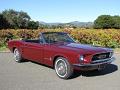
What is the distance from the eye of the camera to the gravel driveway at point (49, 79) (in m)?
6.97

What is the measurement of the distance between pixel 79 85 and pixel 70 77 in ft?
2.93

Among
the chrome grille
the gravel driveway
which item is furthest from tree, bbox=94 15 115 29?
the chrome grille

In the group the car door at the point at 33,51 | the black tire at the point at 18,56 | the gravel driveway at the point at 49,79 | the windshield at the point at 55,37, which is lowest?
the gravel driveway at the point at 49,79

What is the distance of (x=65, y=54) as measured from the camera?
25.6ft

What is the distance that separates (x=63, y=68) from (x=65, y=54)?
18.0 inches

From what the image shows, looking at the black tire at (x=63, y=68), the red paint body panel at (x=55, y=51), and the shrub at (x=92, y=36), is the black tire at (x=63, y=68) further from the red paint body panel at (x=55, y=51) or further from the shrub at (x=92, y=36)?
the shrub at (x=92, y=36)

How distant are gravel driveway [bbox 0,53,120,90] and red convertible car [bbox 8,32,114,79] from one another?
14.4 inches

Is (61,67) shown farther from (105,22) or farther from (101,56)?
(105,22)

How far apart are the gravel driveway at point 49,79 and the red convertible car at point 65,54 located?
0.37m

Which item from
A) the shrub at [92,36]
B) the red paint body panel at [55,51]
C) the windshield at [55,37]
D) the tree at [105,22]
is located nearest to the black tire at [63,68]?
the red paint body panel at [55,51]

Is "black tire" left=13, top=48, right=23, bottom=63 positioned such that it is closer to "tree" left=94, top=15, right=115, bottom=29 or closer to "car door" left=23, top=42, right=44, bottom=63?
"car door" left=23, top=42, right=44, bottom=63

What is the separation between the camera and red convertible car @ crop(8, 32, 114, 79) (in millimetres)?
7535

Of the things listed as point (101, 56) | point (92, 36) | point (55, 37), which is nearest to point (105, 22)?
point (92, 36)

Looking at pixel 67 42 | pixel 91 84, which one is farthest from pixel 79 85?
pixel 67 42
